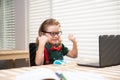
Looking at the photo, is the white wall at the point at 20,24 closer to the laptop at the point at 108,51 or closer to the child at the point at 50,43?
the child at the point at 50,43

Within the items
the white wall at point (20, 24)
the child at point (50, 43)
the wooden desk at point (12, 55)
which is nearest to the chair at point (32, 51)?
the child at point (50, 43)

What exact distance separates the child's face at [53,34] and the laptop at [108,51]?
1.62 ft

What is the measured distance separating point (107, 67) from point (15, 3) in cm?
289

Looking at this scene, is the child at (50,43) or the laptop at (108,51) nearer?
the laptop at (108,51)

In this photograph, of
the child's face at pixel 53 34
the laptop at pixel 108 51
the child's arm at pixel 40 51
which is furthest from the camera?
the child's face at pixel 53 34

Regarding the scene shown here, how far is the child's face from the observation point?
2.05 metres

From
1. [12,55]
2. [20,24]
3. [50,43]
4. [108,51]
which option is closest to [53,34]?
[50,43]

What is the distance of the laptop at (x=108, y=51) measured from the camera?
1450 millimetres

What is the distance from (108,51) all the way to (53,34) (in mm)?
678

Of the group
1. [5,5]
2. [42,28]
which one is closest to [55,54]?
[42,28]

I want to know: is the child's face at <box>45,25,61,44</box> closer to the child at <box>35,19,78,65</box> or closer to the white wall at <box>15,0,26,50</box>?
the child at <box>35,19,78,65</box>

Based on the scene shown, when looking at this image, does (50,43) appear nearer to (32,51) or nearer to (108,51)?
(32,51)

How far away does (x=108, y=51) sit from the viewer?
4.93 ft

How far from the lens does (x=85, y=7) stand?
2830 mm
